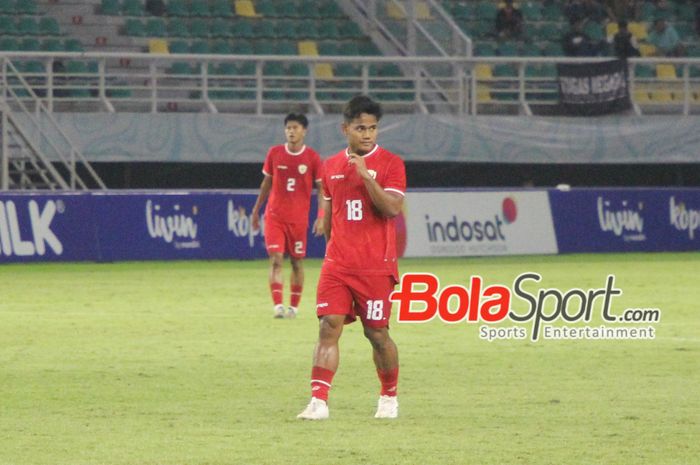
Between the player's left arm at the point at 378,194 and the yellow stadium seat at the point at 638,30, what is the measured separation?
94.7 feet

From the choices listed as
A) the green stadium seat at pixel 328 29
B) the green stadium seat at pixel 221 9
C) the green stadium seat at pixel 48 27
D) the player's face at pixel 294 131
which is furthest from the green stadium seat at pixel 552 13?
the player's face at pixel 294 131

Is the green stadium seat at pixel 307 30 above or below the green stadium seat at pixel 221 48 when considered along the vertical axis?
above

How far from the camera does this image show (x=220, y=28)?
34594 millimetres

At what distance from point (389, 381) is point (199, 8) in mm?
25410

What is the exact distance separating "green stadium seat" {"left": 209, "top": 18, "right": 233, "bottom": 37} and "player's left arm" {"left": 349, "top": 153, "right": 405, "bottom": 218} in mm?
24637

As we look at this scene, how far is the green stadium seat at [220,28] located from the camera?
1358 inches

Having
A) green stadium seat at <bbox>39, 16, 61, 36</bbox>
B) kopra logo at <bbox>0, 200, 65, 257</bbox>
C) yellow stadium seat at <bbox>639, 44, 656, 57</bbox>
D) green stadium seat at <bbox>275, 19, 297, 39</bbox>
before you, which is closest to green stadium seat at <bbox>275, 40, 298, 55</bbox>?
green stadium seat at <bbox>275, 19, 297, 39</bbox>

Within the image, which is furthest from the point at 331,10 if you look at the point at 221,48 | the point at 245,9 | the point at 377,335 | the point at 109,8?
the point at 377,335

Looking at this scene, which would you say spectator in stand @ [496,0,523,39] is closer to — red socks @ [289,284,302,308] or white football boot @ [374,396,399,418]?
red socks @ [289,284,302,308]

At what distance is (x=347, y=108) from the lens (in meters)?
10.1

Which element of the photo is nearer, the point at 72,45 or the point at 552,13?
the point at 72,45

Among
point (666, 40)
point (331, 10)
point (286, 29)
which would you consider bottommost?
point (666, 40)

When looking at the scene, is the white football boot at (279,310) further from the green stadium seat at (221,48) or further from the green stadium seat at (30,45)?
the green stadium seat at (221,48)

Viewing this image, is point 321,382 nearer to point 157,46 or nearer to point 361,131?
point 361,131
